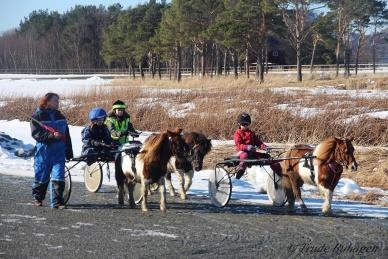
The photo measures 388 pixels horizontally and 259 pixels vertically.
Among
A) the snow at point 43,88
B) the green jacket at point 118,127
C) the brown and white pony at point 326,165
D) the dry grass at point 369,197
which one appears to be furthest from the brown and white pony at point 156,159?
the snow at point 43,88

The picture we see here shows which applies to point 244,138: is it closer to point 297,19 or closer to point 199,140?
point 199,140

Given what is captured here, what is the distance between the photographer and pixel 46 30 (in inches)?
4587

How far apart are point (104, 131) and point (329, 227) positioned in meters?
4.53

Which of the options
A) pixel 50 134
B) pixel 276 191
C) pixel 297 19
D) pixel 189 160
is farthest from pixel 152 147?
pixel 297 19

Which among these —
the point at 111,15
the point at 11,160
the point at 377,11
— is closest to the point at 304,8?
the point at 377,11

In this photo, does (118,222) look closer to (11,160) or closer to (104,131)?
(104,131)

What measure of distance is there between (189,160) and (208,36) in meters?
41.0

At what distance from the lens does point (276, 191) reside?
9.73 metres

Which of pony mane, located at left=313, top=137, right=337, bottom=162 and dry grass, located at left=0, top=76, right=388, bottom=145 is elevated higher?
pony mane, located at left=313, top=137, right=337, bottom=162

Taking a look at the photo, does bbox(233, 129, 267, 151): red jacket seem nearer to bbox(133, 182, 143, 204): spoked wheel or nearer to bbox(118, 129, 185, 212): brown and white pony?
bbox(118, 129, 185, 212): brown and white pony

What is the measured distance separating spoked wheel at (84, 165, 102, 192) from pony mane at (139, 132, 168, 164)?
2.11 meters

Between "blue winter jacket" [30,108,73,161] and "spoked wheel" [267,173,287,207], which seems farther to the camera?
"spoked wheel" [267,173,287,207]

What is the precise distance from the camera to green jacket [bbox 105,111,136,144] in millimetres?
11070

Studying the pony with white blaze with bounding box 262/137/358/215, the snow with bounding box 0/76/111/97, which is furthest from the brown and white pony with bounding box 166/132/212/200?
the snow with bounding box 0/76/111/97
